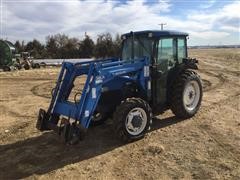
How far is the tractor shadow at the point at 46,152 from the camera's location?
6.91m

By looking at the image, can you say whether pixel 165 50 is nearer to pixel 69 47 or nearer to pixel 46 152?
pixel 46 152

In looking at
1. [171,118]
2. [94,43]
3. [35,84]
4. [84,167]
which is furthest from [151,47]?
[94,43]

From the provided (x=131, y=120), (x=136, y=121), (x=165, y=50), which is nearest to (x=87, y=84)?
(x=131, y=120)

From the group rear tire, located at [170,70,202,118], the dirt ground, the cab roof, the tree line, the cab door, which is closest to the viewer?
the dirt ground

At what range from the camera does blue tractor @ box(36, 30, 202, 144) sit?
302 inches

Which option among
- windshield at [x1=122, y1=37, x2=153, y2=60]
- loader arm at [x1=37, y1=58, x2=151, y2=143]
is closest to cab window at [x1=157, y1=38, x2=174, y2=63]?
windshield at [x1=122, y1=37, x2=153, y2=60]

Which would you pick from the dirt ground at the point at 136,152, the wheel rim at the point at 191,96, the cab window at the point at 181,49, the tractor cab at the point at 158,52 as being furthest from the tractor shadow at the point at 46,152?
the cab window at the point at 181,49

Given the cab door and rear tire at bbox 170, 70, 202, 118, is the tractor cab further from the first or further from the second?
rear tire at bbox 170, 70, 202, 118

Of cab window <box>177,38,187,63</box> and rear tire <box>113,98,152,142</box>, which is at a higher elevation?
cab window <box>177,38,187,63</box>

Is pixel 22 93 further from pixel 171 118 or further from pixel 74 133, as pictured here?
pixel 74 133

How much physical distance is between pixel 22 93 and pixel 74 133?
30.7 ft

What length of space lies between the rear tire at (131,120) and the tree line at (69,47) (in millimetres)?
36516

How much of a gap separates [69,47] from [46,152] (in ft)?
139

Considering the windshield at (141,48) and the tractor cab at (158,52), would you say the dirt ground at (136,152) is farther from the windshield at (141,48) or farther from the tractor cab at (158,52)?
the windshield at (141,48)
